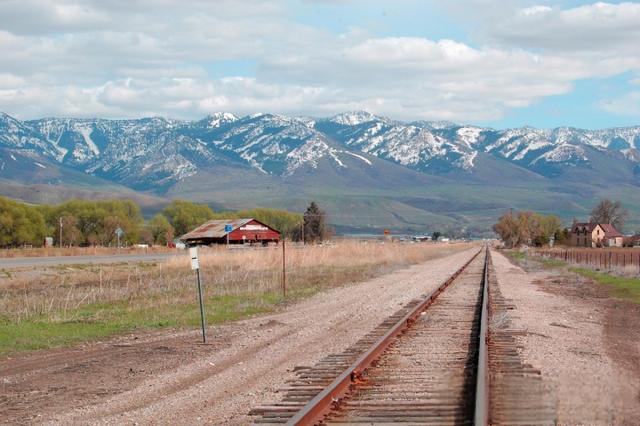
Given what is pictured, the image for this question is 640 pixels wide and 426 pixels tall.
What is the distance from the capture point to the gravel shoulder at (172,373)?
34.9 feet

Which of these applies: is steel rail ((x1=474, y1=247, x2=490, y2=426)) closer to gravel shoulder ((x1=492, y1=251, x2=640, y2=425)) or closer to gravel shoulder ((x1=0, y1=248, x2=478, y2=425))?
gravel shoulder ((x1=492, y1=251, x2=640, y2=425))

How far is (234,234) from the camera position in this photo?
123250 mm

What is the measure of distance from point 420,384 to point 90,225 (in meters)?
134

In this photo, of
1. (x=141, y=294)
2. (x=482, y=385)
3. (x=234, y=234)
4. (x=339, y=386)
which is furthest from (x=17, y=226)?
(x=482, y=385)

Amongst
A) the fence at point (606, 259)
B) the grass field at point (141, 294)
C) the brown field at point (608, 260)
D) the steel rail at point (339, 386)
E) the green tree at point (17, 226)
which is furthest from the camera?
the green tree at point (17, 226)

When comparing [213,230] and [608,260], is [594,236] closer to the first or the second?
[213,230]

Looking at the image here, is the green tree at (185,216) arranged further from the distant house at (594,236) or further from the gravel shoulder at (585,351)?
the gravel shoulder at (585,351)

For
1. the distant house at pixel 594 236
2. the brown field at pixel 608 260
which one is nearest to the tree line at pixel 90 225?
the brown field at pixel 608 260

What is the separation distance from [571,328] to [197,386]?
9.84 meters

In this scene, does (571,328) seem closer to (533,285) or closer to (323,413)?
(323,413)

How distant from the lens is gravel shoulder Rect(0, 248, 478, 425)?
10.6 meters

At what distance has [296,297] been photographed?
1126 inches

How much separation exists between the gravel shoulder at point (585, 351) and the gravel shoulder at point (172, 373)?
352cm

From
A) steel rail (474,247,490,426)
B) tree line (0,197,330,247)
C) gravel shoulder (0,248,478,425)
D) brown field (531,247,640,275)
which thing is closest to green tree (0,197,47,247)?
tree line (0,197,330,247)
